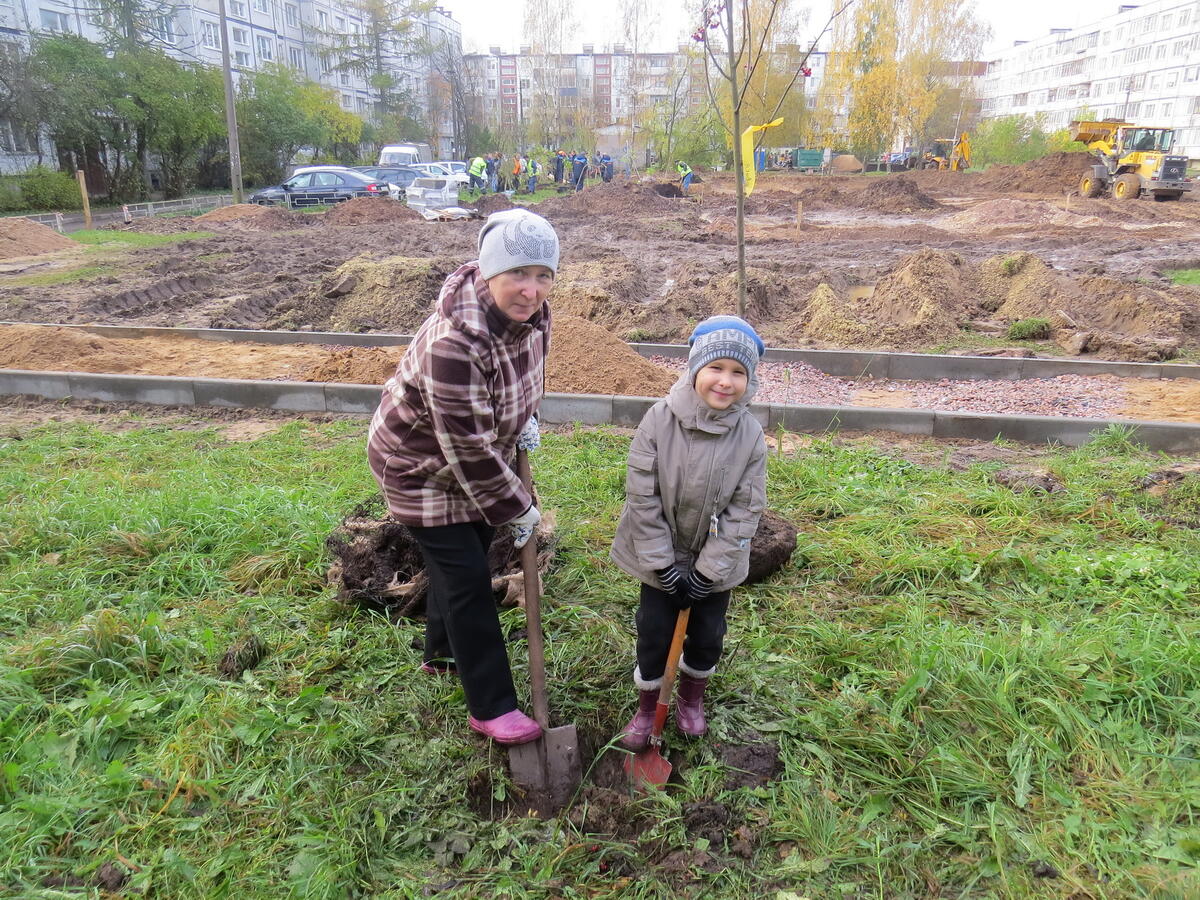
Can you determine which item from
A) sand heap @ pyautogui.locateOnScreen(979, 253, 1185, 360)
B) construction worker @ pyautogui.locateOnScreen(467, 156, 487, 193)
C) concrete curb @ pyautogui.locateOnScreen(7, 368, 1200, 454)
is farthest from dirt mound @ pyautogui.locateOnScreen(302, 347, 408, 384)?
construction worker @ pyautogui.locateOnScreen(467, 156, 487, 193)

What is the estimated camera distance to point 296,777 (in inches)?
98.3

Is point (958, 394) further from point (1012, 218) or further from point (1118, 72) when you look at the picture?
point (1118, 72)

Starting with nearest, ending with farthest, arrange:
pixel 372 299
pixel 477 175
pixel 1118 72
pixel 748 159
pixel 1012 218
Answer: pixel 748 159 < pixel 372 299 < pixel 1012 218 < pixel 477 175 < pixel 1118 72

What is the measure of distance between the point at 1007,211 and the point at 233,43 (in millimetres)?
47850

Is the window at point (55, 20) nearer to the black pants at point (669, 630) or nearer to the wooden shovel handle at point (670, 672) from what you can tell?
the black pants at point (669, 630)

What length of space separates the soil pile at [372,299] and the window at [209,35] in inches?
1678

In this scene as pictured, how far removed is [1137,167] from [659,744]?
3143cm

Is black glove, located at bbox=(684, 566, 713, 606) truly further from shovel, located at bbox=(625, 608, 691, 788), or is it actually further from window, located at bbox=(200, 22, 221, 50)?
window, located at bbox=(200, 22, 221, 50)

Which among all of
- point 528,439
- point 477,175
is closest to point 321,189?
point 477,175

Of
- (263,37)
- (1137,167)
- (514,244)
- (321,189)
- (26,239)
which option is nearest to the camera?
(514,244)

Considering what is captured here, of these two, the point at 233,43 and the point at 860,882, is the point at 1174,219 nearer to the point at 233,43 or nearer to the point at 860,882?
the point at 860,882

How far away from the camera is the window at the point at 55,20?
34.7 metres

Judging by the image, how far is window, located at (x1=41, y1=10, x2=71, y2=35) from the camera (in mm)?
34688

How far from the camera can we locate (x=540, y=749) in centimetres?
257
